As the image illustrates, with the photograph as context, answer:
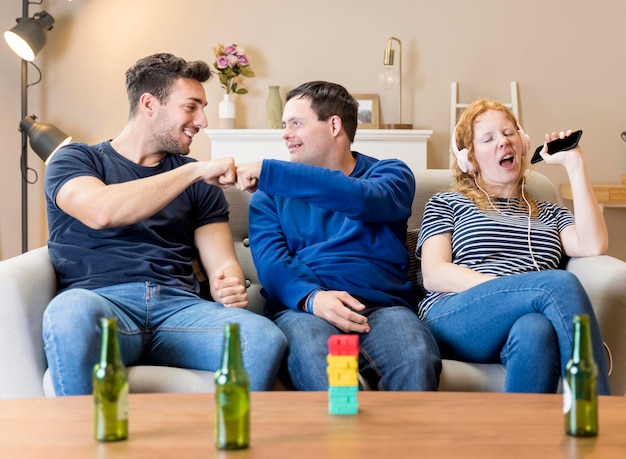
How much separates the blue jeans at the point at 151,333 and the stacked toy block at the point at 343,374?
56cm

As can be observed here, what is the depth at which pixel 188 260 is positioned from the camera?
2.37 m

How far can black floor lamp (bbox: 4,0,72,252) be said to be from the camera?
4.33m

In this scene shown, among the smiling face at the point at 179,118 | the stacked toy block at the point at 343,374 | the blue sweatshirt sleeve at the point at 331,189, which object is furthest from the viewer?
the smiling face at the point at 179,118

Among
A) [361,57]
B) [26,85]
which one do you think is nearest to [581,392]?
[361,57]

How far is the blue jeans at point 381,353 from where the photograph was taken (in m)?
1.98

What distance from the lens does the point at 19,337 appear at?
6.56ft

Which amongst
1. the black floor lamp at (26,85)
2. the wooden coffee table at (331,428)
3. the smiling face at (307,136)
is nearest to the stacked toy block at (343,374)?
the wooden coffee table at (331,428)

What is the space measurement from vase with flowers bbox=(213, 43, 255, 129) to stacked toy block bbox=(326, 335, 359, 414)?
341cm

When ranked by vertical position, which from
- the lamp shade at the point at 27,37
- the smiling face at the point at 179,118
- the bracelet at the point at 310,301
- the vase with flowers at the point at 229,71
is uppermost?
the lamp shade at the point at 27,37

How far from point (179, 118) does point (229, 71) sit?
7.44 feet

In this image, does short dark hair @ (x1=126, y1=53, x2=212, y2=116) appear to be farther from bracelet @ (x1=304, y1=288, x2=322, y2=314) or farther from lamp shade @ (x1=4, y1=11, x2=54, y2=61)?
lamp shade @ (x1=4, y1=11, x2=54, y2=61)

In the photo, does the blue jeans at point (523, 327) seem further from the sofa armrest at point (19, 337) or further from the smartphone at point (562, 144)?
the sofa armrest at point (19, 337)

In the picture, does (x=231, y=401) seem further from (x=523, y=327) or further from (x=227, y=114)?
(x=227, y=114)

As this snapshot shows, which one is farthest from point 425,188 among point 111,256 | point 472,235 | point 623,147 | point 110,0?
point 110,0
